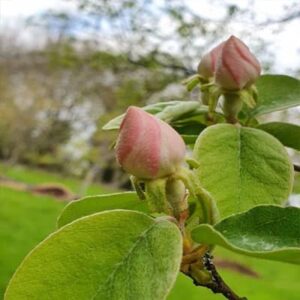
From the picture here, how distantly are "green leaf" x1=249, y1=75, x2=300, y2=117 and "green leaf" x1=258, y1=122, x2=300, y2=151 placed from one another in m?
0.02

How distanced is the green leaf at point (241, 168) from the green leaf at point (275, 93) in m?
0.07

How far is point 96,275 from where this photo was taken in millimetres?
333

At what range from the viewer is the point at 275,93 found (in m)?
0.54

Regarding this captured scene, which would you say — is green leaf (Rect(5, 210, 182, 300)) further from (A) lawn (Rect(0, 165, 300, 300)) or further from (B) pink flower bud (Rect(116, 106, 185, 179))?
(A) lawn (Rect(0, 165, 300, 300))

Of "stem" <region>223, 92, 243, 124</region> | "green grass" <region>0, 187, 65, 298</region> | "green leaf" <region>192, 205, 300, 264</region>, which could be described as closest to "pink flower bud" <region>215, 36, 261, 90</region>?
"stem" <region>223, 92, 243, 124</region>

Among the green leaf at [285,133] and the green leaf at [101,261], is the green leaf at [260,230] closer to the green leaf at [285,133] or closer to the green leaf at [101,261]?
the green leaf at [101,261]

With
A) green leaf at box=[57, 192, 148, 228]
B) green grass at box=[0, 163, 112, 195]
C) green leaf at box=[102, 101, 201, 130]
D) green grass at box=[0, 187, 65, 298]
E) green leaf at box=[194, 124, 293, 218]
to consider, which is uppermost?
green leaf at box=[194, 124, 293, 218]

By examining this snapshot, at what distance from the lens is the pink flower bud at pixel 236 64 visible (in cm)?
44

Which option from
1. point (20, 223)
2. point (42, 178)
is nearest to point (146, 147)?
point (20, 223)

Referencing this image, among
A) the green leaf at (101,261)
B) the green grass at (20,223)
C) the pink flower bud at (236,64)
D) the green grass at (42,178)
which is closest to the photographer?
the green leaf at (101,261)

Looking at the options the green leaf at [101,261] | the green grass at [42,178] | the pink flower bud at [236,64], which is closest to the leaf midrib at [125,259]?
the green leaf at [101,261]

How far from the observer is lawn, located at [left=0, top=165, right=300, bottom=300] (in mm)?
7043

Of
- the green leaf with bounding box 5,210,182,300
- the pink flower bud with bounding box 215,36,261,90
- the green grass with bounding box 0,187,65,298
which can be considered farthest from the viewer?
the green grass with bounding box 0,187,65,298

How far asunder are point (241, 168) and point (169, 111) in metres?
0.09
